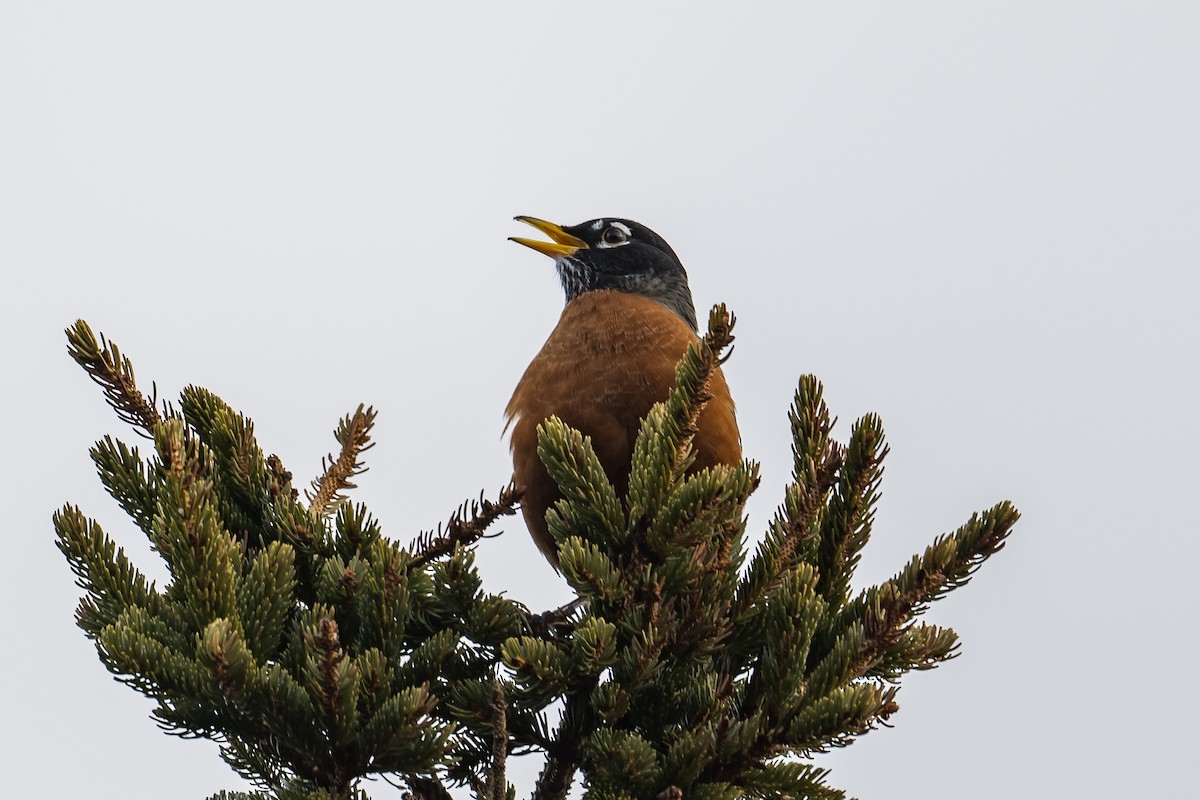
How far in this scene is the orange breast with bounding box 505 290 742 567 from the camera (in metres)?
5.05

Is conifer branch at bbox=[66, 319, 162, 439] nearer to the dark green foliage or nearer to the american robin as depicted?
the dark green foliage

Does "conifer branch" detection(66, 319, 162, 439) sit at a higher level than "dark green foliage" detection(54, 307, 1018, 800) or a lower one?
higher

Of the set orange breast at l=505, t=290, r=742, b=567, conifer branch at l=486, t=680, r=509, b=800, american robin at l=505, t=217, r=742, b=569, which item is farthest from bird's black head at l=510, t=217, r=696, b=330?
conifer branch at l=486, t=680, r=509, b=800

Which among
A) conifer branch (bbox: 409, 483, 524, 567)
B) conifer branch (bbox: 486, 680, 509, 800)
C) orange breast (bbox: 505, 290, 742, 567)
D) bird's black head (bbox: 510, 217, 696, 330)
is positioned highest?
bird's black head (bbox: 510, 217, 696, 330)

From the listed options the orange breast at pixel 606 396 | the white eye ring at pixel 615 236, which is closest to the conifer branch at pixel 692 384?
the orange breast at pixel 606 396

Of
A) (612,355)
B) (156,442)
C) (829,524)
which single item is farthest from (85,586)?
(612,355)

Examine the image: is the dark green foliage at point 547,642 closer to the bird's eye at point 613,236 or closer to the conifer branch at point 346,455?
the conifer branch at point 346,455

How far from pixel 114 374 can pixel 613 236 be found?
5.18 metres

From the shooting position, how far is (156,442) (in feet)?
9.27

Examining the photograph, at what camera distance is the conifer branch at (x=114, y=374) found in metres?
3.01

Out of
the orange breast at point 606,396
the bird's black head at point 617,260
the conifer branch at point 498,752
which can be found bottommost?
the conifer branch at point 498,752

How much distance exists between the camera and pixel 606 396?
17.2ft

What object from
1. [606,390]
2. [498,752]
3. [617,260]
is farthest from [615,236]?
[498,752]

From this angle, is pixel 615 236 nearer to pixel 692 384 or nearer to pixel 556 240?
pixel 556 240
